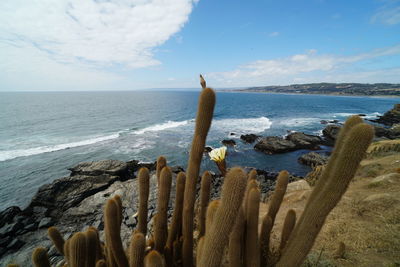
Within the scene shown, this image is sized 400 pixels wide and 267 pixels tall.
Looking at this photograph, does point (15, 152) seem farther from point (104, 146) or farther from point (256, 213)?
point (256, 213)

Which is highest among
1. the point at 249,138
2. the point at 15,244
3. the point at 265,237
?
the point at 265,237

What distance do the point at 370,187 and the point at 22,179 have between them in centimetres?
2618

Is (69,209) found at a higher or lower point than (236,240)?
lower

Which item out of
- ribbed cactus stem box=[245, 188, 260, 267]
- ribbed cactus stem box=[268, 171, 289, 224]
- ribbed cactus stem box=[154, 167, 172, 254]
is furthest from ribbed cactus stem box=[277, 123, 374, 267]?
ribbed cactus stem box=[154, 167, 172, 254]

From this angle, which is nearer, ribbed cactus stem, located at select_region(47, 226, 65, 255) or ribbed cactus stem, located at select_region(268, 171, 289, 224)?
ribbed cactus stem, located at select_region(47, 226, 65, 255)

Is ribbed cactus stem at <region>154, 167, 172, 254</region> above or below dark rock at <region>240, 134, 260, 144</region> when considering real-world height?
above

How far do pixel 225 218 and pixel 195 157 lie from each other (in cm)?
106

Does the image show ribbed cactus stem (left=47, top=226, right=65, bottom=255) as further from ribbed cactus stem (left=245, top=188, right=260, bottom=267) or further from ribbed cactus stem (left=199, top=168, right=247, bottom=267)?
ribbed cactus stem (left=245, top=188, right=260, bottom=267)

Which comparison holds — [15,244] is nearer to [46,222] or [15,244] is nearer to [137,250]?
[46,222]

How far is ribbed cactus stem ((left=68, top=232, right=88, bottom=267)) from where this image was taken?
2.38m

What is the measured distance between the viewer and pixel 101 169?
65.1 feet

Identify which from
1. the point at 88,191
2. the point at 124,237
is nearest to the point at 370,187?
the point at 124,237

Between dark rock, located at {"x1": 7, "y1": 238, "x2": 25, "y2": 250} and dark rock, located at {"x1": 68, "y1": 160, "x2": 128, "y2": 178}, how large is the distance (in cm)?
850

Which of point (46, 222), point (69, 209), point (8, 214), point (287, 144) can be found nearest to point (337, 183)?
point (46, 222)
